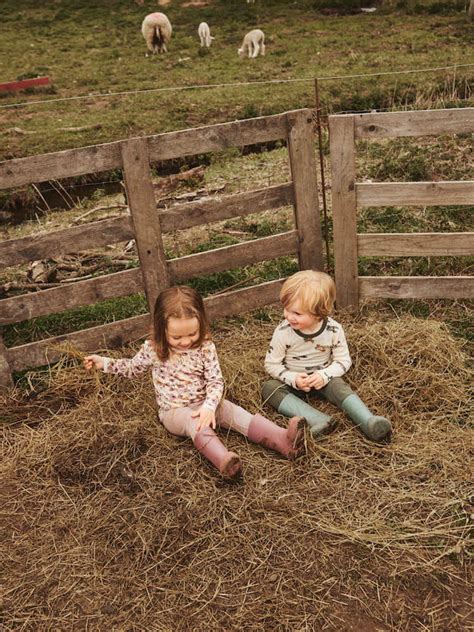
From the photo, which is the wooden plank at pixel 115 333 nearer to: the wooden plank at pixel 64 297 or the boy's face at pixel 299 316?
the wooden plank at pixel 64 297

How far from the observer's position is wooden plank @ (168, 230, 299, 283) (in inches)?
199

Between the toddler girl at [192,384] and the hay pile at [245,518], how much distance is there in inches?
5.3

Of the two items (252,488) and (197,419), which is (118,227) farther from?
(252,488)

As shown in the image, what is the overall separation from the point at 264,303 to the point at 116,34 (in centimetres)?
2043

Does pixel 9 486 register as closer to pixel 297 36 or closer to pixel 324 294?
pixel 324 294

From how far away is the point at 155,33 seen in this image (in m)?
20.2

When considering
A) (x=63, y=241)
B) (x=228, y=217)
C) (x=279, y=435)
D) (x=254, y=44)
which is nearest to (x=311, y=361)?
(x=279, y=435)

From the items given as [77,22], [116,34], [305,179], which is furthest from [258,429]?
[77,22]

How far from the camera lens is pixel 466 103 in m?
10.0

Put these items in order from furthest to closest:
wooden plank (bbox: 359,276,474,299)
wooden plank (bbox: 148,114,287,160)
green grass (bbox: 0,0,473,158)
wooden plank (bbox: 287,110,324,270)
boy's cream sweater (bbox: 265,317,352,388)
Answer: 1. green grass (bbox: 0,0,473,158)
2. wooden plank (bbox: 359,276,474,299)
3. wooden plank (bbox: 287,110,324,270)
4. wooden plank (bbox: 148,114,287,160)
5. boy's cream sweater (bbox: 265,317,352,388)

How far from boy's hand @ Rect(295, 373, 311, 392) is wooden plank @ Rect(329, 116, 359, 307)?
1.43 meters

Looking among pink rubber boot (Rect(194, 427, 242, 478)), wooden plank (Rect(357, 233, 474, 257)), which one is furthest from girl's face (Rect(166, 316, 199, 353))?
wooden plank (Rect(357, 233, 474, 257))

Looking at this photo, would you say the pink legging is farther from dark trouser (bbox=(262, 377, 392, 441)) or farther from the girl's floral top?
dark trouser (bbox=(262, 377, 392, 441))

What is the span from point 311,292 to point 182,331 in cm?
84
